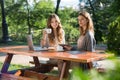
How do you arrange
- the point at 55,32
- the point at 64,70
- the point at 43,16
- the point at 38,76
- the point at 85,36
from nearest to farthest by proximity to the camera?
1. the point at 64,70
2. the point at 85,36
3. the point at 38,76
4. the point at 55,32
5. the point at 43,16

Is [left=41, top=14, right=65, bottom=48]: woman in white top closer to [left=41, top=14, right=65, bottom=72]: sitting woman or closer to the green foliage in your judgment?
[left=41, top=14, right=65, bottom=72]: sitting woman

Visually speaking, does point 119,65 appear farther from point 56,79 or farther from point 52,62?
point 52,62

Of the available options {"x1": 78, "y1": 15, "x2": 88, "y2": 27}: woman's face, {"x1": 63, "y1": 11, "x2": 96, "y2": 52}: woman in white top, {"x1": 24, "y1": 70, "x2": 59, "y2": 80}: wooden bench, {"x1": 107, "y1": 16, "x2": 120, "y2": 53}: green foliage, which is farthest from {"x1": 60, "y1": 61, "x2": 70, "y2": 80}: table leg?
{"x1": 107, "y1": 16, "x2": 120, "y2": 53}: green foliage

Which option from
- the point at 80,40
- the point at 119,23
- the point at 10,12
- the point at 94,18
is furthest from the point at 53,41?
the point at 10,12

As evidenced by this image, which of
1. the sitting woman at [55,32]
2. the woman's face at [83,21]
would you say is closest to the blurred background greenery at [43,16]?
the sitting woman at [55,32]

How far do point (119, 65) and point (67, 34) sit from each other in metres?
20.1

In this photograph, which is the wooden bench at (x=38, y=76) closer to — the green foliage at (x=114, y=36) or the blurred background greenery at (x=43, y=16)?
the green foliage at (x=114, y=36)

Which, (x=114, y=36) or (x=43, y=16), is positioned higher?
(x=43, y=16)

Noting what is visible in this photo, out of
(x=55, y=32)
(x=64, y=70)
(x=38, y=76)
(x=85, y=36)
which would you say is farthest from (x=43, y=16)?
(x=64, y=70)

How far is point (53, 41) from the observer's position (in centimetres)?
444

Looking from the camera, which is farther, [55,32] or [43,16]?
[43,16]

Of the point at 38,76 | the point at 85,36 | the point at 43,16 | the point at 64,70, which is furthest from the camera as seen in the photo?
the point at 43,16

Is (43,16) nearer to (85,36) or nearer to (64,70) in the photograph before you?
(85,36)

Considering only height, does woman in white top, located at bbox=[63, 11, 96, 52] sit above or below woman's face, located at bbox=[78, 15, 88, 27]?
below
